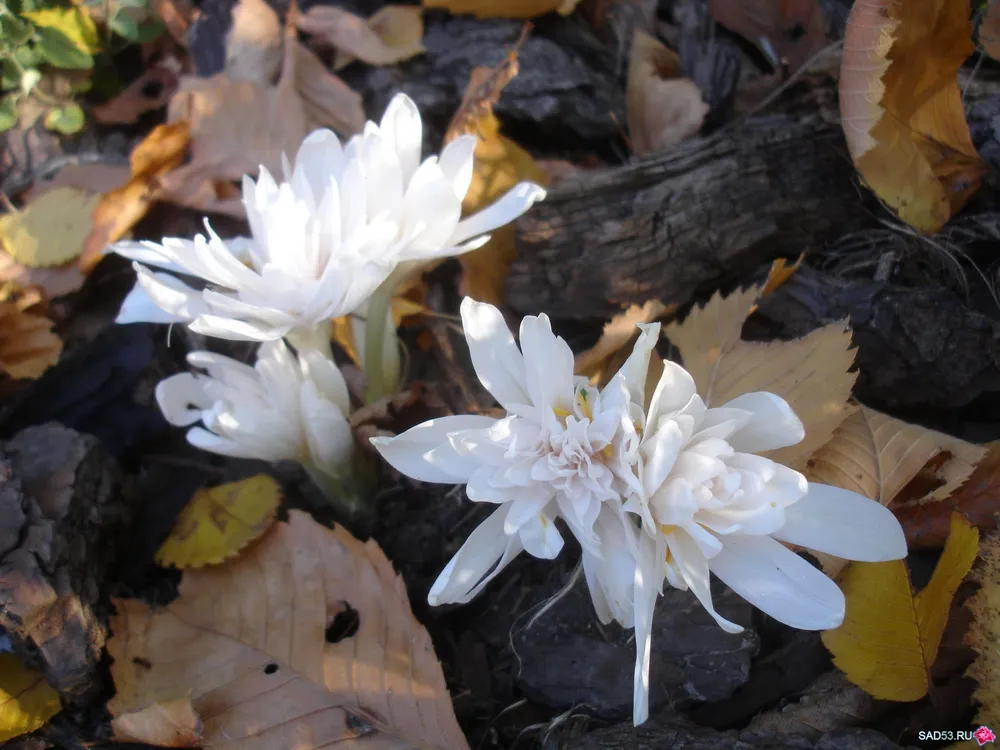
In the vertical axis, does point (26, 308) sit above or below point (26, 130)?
below

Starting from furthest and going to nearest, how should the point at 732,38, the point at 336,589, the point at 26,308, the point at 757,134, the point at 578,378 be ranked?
the point at 732,38
the point at 26,308
the point at 757,134
the point at 336,589
the point at 578,378

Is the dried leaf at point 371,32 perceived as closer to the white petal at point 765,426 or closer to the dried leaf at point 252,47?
the dried leaf at point 252,47

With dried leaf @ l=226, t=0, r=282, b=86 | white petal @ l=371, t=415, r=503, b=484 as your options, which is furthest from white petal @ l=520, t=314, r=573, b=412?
dried leaf @ l=226, t=0, r=282, b=86

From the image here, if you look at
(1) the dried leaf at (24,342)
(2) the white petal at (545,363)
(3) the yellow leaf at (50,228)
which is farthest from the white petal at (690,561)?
(3) the yellow leaf at (50,228)

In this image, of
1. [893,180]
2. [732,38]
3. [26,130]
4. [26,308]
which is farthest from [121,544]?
[732,38]

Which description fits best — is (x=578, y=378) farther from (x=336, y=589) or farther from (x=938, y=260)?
(x=938, y=260)

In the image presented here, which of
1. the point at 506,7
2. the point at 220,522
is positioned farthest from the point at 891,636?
the point at 506,7

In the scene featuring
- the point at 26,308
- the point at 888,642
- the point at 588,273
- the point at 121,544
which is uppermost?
the point at 588,273
